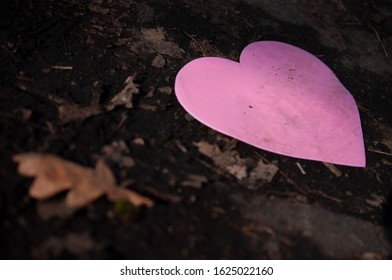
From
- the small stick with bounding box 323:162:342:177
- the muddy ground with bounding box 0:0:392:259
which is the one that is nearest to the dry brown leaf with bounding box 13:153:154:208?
the muddy ground with bounding box 0:0:392:259

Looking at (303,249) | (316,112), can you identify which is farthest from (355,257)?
(316,112)

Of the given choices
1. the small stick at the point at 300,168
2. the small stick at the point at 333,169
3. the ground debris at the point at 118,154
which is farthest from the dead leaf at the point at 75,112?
the small stick at the point at 333,169

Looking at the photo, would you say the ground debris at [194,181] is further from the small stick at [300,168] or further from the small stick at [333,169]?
the small stick at [333,169]

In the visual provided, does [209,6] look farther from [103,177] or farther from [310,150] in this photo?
[103,177]

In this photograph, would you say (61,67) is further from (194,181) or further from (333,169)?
(333,169)
